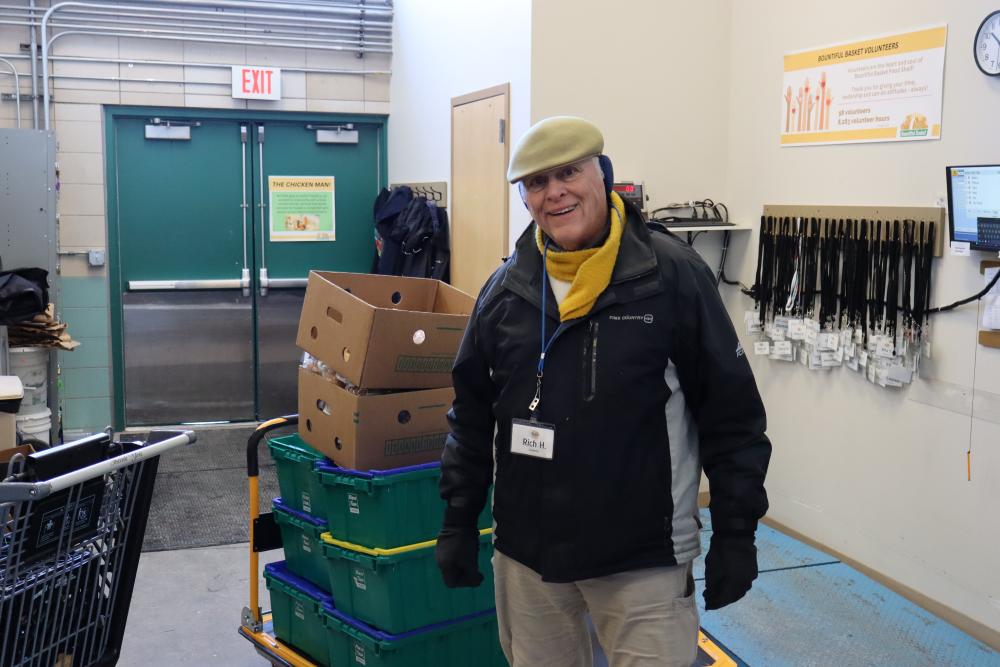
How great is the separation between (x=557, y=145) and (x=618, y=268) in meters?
0.28

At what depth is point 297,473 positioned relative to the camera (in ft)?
9.87

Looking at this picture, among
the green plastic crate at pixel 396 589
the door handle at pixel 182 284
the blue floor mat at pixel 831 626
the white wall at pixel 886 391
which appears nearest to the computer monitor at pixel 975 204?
the white wall at pixel 886 391

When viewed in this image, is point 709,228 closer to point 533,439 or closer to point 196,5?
point 533,439

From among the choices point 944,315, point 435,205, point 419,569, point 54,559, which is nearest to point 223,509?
point 435,205

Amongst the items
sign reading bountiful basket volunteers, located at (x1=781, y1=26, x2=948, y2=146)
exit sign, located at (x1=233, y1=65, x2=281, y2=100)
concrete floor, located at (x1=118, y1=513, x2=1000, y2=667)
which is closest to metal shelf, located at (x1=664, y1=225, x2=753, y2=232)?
sign reading bountiful basket volunteers, located at (x1=781, y1=26, x2=948, y2=146)

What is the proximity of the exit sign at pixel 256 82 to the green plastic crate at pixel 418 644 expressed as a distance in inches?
168

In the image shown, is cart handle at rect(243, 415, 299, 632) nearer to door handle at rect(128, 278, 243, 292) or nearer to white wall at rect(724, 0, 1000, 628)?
white wall at rect(724, 0, 1000, 628)

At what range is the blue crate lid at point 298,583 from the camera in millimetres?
2945

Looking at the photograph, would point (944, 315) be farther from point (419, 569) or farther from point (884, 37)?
point (419, 569)

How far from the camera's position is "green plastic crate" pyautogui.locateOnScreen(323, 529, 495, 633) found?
2.71 meters

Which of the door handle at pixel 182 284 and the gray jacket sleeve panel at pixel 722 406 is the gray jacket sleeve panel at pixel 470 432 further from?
the door handle at pixel 182 284

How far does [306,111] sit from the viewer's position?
21.1 feet

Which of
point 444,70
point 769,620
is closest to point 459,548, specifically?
point 769,620

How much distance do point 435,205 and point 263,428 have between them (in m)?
2.82
